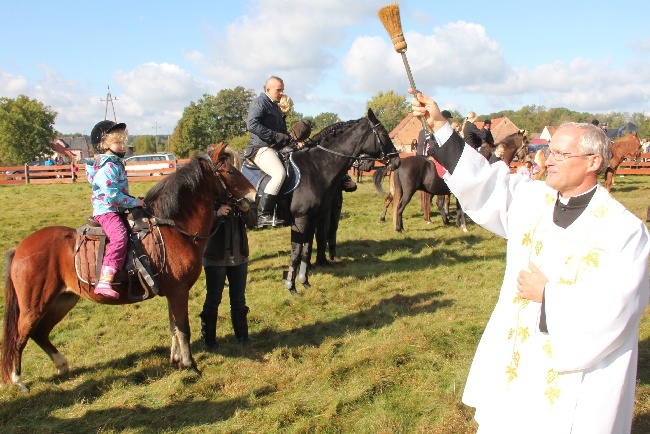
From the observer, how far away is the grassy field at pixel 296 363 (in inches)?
152

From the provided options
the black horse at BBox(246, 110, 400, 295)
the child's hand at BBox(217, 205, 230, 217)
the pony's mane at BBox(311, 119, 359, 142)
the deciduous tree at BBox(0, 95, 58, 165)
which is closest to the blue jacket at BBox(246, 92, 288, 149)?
the black horse at BBox(246, 110, 400, 295)

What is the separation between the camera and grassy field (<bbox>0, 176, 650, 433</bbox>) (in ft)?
12.6

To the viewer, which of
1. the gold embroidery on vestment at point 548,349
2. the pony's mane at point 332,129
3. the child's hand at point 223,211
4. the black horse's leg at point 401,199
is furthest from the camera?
the black horse's leg at point 401,199

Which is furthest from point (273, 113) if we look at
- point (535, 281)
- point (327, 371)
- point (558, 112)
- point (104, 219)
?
point (558, 112)

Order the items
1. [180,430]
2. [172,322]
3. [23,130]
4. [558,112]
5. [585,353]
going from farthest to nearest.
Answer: [558,112] → [23,130] → [172,322] → [180,430] → [585,353]

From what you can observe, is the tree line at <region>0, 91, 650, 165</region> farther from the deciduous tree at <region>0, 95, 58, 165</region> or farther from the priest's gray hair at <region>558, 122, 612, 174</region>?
the priest's gray hair at <region>558, 122, 612, 174</region>

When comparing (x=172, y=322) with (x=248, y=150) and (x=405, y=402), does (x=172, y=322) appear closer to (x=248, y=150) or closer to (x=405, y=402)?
(x=405, y=402)

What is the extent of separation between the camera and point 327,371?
4.55 metres

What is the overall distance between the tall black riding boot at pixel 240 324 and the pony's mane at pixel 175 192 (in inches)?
51.6

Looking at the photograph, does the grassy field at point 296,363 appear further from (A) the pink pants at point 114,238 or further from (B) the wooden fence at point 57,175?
(B) the wooden fence at point 57,175

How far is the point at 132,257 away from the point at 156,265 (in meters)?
0.22

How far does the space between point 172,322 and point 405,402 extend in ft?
7.57

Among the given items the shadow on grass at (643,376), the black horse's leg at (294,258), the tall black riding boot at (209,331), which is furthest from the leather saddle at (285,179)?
the shadow on grass at (643,376)

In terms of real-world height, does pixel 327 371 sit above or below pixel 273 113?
below
